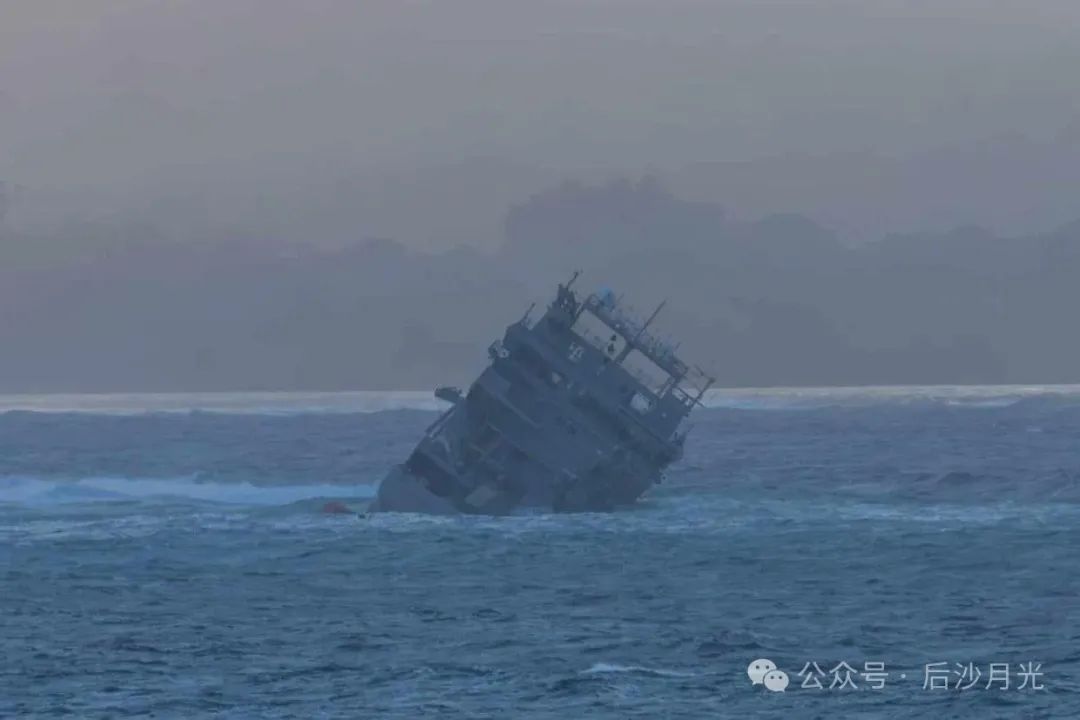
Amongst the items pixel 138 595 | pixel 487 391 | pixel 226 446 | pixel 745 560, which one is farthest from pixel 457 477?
pixel 226 446

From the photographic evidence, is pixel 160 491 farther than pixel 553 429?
Yes

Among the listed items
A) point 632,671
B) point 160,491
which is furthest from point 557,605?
point 160,491

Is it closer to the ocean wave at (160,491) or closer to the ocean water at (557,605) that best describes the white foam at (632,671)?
the ocean water at (557,605)

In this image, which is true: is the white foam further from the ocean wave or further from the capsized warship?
the ocean wave

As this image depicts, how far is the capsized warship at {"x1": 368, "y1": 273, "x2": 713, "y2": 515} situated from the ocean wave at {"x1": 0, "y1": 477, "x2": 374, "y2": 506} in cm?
1304

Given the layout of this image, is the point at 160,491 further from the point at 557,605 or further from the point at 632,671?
the point at 632,671

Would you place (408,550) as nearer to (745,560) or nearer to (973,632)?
(745,560)

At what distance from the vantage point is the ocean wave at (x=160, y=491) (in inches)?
3078

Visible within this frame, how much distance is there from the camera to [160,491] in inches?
3302

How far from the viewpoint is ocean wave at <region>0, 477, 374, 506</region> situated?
78188mm

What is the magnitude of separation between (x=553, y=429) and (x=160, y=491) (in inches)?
1155

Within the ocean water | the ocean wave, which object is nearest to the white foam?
the ocean water

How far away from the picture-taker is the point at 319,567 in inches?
2021

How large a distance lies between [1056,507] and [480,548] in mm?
24131
